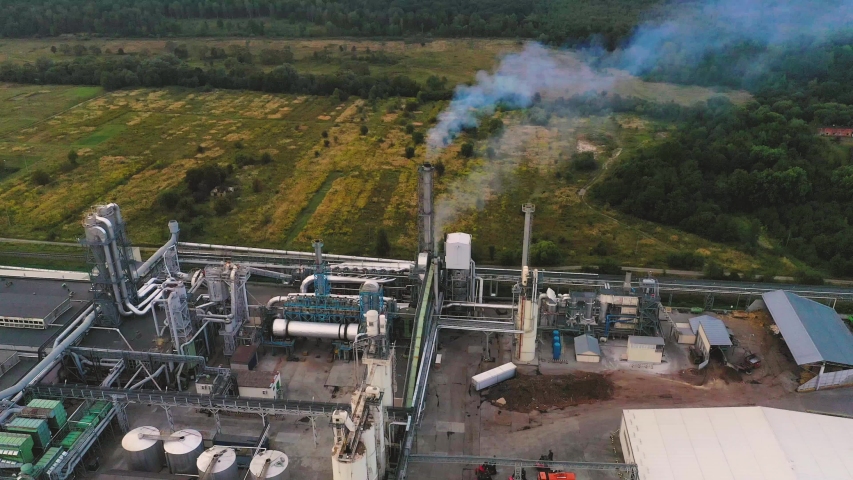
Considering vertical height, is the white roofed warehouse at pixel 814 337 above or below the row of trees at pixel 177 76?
below

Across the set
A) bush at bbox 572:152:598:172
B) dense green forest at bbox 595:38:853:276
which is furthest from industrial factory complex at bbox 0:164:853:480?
bush at bbox 572:152:598:172

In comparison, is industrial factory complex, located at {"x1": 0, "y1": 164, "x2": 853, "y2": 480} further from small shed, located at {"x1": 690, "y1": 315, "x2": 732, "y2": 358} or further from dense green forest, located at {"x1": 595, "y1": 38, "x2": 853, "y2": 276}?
dense green forest, located at {"x1": 595, "y1": 38, "x2": 853, "y2": 276}

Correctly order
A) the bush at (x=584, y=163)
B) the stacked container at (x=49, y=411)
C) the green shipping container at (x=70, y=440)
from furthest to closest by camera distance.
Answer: the bush at (x=584, y=163) < the stacked container at (x=49, y=411) < the green shipping container at (x=70, y=440)

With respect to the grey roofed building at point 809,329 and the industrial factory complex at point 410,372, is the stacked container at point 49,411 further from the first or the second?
the grey roofed building at point 809,329

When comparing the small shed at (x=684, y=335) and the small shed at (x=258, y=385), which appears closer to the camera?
the small shed at (x=258, y=385)

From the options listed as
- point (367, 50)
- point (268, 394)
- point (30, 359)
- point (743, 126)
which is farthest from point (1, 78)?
point (743, 126)

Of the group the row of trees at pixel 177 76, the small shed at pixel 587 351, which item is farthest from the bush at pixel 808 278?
the row of trees at pixel 177 76
